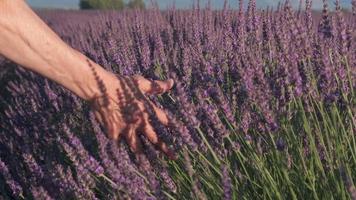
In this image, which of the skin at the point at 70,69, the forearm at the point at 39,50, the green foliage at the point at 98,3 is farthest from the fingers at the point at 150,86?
the green foliage at the point at 98,3

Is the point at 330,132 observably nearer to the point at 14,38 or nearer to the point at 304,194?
the point at 304,194

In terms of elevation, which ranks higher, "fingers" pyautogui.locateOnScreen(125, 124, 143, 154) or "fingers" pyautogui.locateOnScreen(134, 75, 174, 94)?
"fingers" pyautogui.locateOnScreen(134, 75, 174, 94)

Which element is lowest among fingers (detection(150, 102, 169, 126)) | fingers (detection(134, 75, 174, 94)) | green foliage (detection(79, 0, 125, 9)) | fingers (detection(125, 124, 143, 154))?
green foliage (detection(79, 0, 125, 9))

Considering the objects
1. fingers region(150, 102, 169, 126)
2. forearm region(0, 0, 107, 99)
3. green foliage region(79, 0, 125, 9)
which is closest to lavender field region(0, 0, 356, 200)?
fingers region(150, 102, 169, 126)

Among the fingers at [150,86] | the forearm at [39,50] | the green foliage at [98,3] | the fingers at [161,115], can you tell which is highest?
the forearm at [39,50]

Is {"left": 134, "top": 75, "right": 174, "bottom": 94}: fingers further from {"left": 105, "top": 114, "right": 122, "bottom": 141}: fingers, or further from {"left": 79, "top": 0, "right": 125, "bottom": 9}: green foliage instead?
{"left": 79, "top": 0, "right": 125, "bottom": 9}: green foliage

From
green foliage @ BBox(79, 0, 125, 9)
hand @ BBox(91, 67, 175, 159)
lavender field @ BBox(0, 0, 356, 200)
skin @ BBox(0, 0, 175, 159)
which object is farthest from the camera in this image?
green foliage @ BBox(79, 0, 125, 9)

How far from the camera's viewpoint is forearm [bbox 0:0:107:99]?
195 centimetres

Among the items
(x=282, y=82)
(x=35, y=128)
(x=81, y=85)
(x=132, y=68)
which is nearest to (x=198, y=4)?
(x=132, y=68)

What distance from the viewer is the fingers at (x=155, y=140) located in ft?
6.30

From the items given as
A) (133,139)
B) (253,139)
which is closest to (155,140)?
(133,139)

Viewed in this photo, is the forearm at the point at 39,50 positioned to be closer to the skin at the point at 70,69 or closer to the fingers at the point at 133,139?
the skin at the point at 70,69

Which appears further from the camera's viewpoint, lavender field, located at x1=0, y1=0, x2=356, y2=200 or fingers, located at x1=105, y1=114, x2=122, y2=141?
fingers, located at x1=105, y1=114, x2=122, y2=141

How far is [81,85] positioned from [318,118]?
79 centimetres
